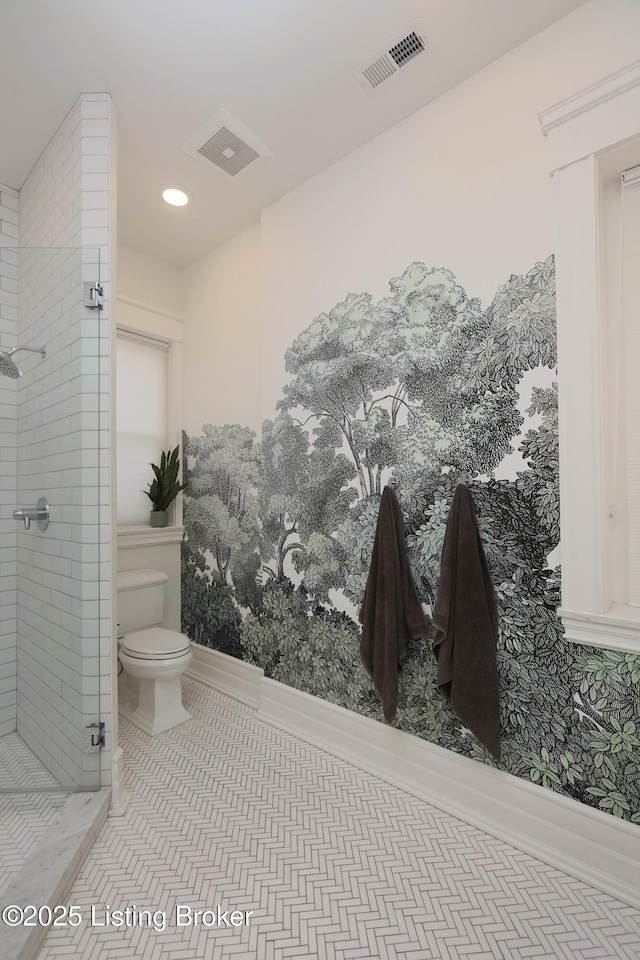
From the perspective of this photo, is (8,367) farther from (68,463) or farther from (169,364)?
(169,364)

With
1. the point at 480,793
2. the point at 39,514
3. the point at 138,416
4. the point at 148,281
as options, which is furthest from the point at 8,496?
the point at 480,793

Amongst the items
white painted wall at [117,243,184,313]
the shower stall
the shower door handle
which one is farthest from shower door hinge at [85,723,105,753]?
white painted wall at [117,243,184,313]

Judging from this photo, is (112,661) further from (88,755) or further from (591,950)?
(591,950)

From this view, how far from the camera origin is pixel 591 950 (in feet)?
3.79

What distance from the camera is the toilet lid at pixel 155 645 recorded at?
2180mm

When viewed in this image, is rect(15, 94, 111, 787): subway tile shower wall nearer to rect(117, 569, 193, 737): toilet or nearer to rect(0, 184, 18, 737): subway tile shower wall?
rect(0, 184, 18, 737): subway tile shower wall

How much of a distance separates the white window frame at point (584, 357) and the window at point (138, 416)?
2443mm

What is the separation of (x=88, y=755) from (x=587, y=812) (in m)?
1.68

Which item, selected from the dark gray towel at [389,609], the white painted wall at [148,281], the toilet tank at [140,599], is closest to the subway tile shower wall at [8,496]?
the toilet tank at [140,599]

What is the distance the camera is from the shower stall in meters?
1.67

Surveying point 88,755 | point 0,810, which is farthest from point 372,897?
point 0,810

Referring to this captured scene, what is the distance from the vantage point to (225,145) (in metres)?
2.01

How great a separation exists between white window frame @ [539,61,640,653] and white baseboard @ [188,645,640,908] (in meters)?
0.55

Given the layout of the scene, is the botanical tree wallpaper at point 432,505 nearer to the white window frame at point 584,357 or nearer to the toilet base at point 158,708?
the white window frame at point 584,357
